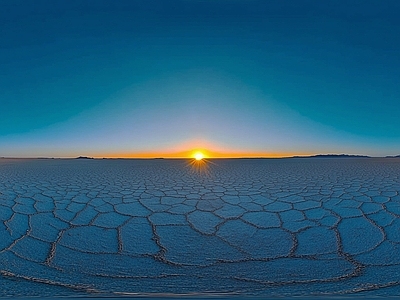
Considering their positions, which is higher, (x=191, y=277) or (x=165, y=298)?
(x=165, y=298)

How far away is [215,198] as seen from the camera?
2.95m

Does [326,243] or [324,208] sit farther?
[324,208]

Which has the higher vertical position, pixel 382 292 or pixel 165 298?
pixel 165 298

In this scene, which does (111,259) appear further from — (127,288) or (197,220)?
(197,220)

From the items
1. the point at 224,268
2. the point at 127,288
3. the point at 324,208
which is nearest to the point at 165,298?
the point at 127,288

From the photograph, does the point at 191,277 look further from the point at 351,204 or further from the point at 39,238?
the point at 351,204

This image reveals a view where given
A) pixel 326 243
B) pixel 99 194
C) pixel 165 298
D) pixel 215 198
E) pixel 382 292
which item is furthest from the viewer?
pixel 99 194

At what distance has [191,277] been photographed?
1194mm

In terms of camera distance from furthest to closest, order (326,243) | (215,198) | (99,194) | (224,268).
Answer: (99,194), (215,198), (326,243), (224,268)

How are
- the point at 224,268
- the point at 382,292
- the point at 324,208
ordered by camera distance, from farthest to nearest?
the point at 324,208
the point at 224,268
the point at 382,292

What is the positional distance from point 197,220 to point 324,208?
131 cm

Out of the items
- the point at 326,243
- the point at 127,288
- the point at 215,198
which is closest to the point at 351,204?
the point at 326,243

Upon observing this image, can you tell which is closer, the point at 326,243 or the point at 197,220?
the point at 326,243

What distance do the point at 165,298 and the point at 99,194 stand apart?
280 cm
